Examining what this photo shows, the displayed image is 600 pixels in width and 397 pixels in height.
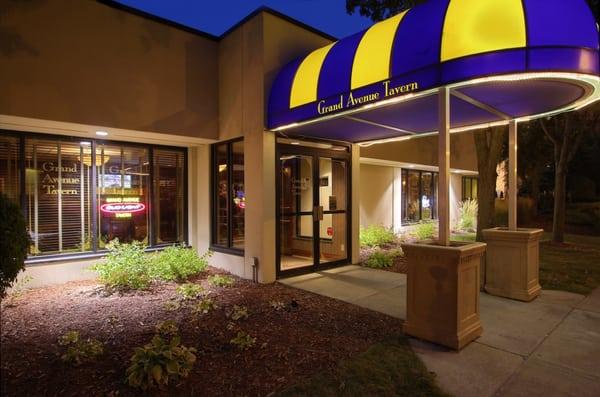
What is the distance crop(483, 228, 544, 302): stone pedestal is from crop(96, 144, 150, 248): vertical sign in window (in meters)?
7.23

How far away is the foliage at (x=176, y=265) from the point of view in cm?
700

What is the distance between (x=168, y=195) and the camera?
28.7 feet

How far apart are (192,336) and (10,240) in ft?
7.21

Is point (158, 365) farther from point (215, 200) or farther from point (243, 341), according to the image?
point (215, 200)

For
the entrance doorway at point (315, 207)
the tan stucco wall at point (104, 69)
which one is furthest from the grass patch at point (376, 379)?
the tan stucco wall at point (104, 69)

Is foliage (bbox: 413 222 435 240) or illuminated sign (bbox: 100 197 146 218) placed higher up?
illuminated sign (bbox: 100 197 146 218)

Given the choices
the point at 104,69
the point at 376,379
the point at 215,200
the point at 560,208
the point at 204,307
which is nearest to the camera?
the point at 376,379

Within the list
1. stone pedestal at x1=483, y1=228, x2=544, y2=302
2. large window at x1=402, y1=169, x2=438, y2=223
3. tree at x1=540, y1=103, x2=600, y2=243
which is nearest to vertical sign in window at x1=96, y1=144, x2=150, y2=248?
stone pedestal at x1=483, y1=228, x2=544, y2=302

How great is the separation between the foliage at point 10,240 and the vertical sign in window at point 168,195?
181 inches

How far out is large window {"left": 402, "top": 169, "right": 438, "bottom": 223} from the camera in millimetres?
15047

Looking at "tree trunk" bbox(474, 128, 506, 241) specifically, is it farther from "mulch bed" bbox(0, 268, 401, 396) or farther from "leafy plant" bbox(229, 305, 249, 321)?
"leafy plant" bbox(229, 305, 249, 321)

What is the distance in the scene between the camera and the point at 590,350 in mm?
4121

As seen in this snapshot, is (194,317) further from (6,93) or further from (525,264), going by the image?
(525,264)

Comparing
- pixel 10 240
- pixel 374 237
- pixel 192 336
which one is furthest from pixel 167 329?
pixel 374 237
